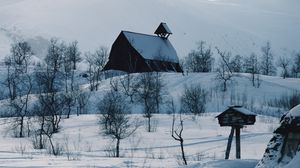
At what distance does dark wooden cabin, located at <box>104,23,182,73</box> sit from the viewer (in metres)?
65.1

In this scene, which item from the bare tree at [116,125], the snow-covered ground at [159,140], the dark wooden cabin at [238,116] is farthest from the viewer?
the bare tree at [116,125]

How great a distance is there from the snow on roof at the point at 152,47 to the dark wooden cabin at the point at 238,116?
50.1 m

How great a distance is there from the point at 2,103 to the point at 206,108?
2838cm

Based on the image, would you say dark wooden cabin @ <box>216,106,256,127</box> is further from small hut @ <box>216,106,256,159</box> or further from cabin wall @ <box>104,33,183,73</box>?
cabin wall @ <box>104,33,183,73</box>

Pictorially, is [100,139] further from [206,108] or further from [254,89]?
[254,89]

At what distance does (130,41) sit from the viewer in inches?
2596

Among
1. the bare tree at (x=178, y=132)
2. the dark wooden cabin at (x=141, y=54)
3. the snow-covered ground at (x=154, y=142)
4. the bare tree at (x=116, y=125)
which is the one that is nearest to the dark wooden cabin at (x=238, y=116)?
the snow-covered ground at (x=154, y=142)

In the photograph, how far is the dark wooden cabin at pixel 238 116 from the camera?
14398 mm

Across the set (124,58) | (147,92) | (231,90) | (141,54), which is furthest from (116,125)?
(124,58)

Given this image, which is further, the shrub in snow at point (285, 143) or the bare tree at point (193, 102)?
the bare tree at point (193, 102)

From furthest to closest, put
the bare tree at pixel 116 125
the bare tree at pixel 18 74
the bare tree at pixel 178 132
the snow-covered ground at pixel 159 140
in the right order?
the bare tree at pixel 18 74 → the bare tree at pixel 116 125 → the snow-covered ground at pixel 159 140 → the bare tree at pixel 178 132

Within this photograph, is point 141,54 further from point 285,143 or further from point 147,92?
point 285,143

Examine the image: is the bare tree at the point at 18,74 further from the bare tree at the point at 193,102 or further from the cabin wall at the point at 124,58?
the bare tree at the point at 193,102

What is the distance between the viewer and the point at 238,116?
14539 mm
